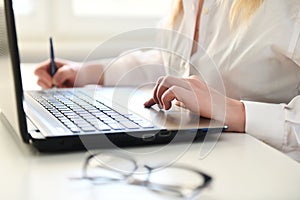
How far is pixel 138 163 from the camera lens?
1.75 feet

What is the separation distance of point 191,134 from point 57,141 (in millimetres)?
171

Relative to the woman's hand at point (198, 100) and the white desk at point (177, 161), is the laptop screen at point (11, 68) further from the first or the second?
the woman's hand at point (198, 100)

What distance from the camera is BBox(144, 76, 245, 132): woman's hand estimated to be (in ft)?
2.26

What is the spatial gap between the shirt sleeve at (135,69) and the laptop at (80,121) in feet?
0.88

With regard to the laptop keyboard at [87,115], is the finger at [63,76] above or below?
below

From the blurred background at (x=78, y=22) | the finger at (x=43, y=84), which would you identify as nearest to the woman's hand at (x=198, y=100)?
the finger at (x=43, y=84)

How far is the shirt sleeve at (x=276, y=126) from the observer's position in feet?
2.34

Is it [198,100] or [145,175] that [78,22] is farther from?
[145,175]

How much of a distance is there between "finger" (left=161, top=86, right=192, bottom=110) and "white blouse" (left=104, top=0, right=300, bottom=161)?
10 cm

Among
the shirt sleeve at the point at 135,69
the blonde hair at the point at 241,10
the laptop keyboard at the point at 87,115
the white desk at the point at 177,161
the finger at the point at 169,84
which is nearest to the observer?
the white desk at the point at 177,161

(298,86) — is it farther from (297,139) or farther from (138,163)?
(138,163)

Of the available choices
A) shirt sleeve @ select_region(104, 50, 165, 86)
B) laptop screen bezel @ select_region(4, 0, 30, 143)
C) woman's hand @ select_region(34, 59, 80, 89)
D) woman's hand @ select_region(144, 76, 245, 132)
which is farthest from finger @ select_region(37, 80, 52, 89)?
laptop screen bezel @ select_region(4, 0, 30, 143)

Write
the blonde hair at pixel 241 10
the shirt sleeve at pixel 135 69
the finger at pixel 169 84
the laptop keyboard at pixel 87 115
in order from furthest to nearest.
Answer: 1. the shirt sleeve at pixel 135 69
2. the blonde hair at pixel 241 10
3. the finger at pixel 169 84
4. the laptop keyboard at pixel 87 115

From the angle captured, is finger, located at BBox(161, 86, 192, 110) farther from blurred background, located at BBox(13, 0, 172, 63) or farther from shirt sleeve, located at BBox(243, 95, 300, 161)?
blurred background, located at BBox(13, 0, 172, 63)
